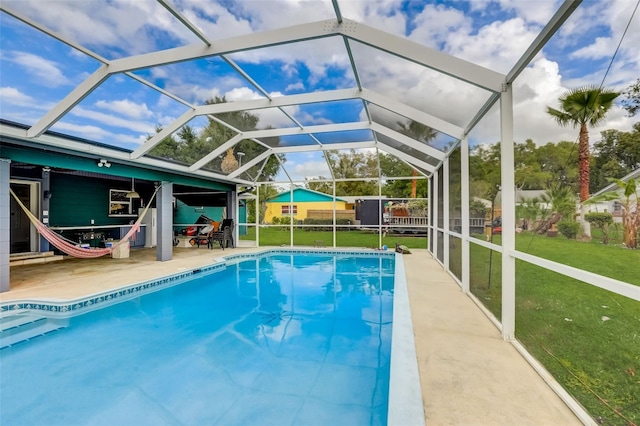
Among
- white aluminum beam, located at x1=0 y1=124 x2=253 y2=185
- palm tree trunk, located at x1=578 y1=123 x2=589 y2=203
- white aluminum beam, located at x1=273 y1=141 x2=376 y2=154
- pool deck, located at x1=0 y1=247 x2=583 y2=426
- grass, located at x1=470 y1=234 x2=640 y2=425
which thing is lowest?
pool deck, located at x1=0 y1=247 x2=583 y2=426

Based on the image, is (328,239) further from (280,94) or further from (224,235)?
(280,94)

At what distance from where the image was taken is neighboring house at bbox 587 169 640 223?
1760mm

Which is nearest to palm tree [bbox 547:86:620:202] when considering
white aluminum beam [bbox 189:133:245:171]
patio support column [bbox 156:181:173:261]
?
white aluminum beam [bbox 189:133:245:171]

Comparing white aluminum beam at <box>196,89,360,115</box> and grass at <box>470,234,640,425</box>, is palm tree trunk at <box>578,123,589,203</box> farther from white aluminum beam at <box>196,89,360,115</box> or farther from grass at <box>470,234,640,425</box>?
white aluminum beam at <box>196,89,360,115</box>

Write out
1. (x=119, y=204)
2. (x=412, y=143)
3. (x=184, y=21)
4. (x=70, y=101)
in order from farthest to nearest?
1. (x=119, y=204)
2. (x=412, y=143)
3. (x=70, y=101)
4. (x=184, y=21)

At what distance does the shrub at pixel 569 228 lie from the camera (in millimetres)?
2344

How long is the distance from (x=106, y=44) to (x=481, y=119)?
510 centimetres

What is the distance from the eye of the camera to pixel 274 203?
14.7 metres

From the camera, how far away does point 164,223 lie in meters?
8.80

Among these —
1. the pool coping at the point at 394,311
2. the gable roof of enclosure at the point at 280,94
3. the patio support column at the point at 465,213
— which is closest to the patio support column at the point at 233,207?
the pool coping at the point at 394,311

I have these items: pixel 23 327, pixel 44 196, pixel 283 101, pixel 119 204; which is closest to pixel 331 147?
pixel 283 101

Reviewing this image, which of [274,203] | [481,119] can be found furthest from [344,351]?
[274,203]

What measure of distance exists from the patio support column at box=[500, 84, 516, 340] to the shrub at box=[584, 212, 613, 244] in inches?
40.8

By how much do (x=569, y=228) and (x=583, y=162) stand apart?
1.82 ft
